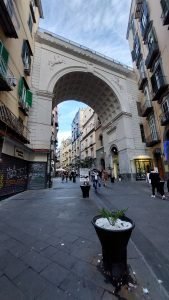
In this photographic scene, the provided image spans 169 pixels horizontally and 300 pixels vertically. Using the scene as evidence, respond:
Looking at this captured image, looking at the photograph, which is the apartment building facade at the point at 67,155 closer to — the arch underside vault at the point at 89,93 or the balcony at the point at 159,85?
the arch underside vault at the point at 89,93

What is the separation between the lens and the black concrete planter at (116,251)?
2.06 m

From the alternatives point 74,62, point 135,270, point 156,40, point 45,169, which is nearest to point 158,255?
point 135,270

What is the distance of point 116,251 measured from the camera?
7.00 feet

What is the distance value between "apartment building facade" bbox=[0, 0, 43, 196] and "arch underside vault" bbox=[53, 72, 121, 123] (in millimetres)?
7604

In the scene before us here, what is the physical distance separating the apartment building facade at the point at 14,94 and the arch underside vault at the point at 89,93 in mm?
7604

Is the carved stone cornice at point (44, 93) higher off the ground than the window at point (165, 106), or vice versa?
the carved stone cornice at point (44, 93)

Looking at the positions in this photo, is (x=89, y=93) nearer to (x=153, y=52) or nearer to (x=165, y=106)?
(x=153, y=52)

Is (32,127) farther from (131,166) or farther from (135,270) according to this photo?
(135,270)

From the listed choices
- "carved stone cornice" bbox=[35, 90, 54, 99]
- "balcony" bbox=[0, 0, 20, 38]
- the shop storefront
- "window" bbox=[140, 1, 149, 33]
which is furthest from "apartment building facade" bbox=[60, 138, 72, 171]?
"balcony" bbox=[0, 0, 20, 38]

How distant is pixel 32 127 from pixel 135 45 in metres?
19.4

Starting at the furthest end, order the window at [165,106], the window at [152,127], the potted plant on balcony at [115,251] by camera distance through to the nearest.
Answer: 1. the window at [152,127]
2. the window at [165,106]
3. the potted plant on balcony at [115,251]

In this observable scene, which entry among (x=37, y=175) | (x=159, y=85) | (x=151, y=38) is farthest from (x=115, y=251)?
(x=151, y=38)

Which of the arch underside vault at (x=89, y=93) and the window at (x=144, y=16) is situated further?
the arch underside vault at (x=89, y=93)

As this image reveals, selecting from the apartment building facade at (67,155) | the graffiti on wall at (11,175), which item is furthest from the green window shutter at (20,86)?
the apartment building facade at (67,155)
